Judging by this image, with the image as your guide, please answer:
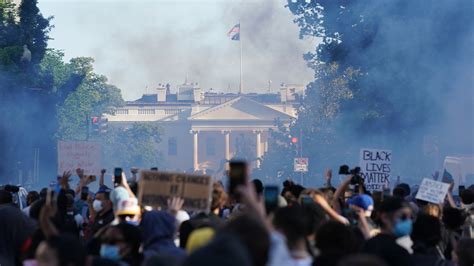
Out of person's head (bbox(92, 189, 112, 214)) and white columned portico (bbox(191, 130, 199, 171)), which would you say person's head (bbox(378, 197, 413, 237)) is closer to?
person's head (bbox(92, 189, 112, 214))

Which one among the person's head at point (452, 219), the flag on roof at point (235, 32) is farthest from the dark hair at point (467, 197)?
the flag on roof at point (235, 32)

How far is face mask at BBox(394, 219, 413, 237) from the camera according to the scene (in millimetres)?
10418

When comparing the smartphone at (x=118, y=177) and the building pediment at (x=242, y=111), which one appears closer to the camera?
the smartphone at (x=118, y=177)

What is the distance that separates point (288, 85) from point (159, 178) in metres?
172

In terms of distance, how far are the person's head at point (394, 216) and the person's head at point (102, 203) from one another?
456cm

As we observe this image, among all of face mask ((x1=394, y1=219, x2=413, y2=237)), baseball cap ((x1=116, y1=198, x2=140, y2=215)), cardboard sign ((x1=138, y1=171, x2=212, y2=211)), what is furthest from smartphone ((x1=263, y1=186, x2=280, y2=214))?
baseball cap ((x1=116, y1=198, x2=140, y2=215))

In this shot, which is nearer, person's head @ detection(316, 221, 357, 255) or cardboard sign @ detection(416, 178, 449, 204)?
person's head @ detection(316, 221, 357, 255)

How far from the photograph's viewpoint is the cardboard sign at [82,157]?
23.4 metres

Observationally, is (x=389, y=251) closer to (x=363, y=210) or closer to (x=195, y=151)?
(x=363, y=210)

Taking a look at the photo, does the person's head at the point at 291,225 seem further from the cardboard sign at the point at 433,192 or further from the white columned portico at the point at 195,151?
the white columned portico at the point at 195,151

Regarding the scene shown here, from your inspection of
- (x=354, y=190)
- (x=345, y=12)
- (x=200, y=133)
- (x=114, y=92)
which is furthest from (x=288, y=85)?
(x=354, y=190)

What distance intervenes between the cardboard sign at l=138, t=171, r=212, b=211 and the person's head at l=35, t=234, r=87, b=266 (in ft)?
10.2

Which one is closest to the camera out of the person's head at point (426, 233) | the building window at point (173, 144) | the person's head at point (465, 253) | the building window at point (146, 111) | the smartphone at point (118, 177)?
the person's head at point (465, 253)

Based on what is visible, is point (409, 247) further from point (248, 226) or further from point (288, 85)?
point (288, 85)
